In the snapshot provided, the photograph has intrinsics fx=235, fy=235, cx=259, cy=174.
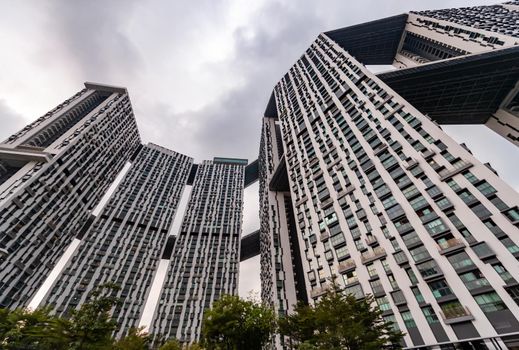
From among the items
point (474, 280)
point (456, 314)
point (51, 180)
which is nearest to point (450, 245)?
point (474, 280)

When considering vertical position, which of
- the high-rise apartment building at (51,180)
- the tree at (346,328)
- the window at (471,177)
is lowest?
the tree at (346,328)

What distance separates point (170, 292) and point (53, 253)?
31.7 m

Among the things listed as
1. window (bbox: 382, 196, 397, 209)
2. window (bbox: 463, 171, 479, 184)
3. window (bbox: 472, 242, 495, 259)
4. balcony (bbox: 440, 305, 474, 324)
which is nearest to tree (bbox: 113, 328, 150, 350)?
balcony (bbox: 440, 305, 474, 324)

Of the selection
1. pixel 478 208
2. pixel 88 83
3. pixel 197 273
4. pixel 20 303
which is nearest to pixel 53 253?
pixel 20 303

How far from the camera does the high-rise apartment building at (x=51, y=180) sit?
42656 millimetres

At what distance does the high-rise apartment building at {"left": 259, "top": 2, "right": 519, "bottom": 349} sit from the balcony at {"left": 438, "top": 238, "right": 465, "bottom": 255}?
0.54ft

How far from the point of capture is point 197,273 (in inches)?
3022

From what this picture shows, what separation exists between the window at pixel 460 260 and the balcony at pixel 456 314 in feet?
12.8

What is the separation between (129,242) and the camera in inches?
3049

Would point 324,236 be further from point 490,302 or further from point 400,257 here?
point 490,302

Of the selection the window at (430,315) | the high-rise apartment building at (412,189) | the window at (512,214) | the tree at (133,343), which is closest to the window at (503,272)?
the high-rise apartment building at (412,189)

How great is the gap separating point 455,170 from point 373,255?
1431 cm

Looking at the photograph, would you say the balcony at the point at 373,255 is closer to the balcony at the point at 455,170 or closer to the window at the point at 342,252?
the window at the point at 342,252

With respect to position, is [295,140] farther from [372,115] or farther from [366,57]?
[366,57]
